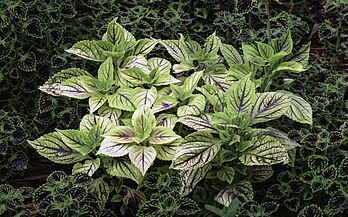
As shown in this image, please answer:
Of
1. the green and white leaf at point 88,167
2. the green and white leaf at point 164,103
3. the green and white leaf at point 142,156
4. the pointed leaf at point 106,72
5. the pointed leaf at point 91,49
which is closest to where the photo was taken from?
the green and white leaf at point 142,156

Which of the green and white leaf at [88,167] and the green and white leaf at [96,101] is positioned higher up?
the green and white leaf at [96,101]

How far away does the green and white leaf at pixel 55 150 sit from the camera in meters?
2.29

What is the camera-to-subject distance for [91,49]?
102 inches

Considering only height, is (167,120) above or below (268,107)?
below

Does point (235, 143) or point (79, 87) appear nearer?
point (235, 143)

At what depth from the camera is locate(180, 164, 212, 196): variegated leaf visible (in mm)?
2225

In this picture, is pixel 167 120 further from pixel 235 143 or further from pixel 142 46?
pixel 142 46

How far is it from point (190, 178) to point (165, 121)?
266 mm

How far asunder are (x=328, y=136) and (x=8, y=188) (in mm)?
1283

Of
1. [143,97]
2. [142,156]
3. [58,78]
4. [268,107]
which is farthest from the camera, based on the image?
[58,78]

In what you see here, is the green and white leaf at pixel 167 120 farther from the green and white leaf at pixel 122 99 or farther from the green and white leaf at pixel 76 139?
the green and white leaf at pixel 76 139

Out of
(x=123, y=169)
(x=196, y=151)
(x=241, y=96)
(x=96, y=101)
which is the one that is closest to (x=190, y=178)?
(x=196, y=151)

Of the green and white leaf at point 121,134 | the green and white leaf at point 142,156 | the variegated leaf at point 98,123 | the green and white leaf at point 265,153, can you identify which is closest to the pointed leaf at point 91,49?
the variegated leaf at point 98,123

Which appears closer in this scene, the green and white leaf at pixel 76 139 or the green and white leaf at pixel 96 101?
the green and white leaf at pixel 76 139
